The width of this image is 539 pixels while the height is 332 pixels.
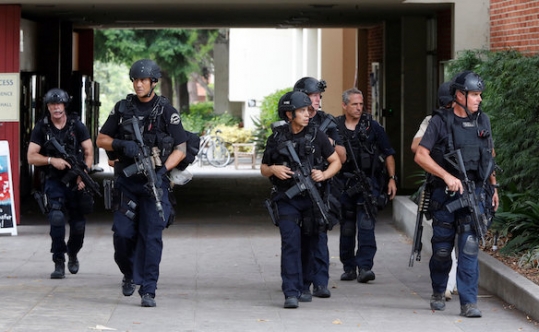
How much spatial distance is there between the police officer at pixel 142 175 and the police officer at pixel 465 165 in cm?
207

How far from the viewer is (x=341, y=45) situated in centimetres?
2958

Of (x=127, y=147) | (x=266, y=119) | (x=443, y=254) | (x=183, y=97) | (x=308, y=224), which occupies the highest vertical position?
(x=183, y=97)

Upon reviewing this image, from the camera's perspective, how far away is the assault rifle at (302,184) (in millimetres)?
9539

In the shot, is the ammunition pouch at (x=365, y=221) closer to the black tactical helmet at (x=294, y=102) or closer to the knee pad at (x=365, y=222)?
the knee pad at (x=365, y=222)

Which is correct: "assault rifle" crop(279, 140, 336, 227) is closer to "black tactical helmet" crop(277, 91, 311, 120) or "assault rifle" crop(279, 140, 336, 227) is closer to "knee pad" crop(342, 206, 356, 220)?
"black tactical helmet" crop(277, 91, 311, 120)

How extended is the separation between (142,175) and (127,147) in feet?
0.90

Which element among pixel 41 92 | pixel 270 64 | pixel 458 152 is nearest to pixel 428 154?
pixel 458 152

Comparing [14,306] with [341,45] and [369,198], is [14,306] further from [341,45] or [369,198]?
[341,45]

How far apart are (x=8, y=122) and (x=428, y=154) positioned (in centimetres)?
784

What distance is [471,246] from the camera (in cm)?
909

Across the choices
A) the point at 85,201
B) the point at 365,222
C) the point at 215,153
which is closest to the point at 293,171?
the point at 365,222

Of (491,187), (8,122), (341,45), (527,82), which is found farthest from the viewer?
(341,45)

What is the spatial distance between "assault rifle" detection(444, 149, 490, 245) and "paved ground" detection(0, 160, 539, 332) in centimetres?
74

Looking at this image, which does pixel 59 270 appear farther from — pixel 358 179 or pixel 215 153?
pixel 215 153
